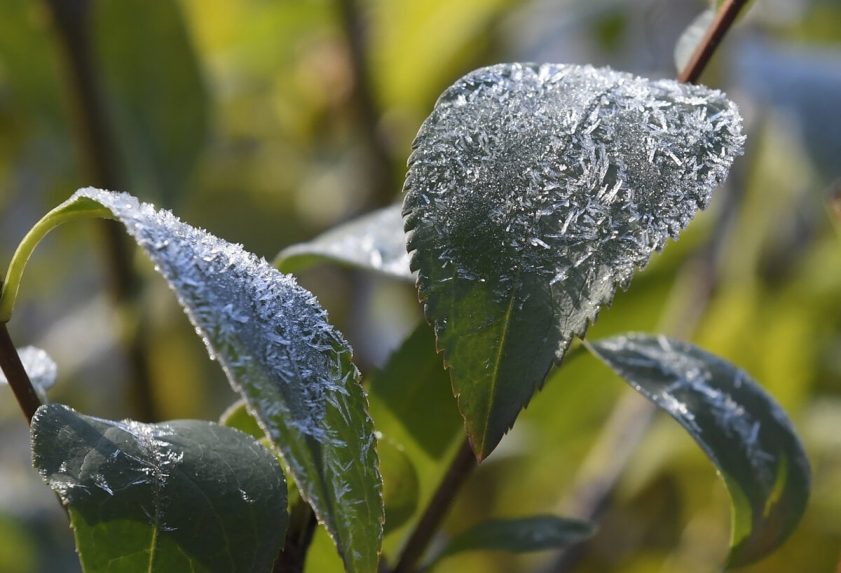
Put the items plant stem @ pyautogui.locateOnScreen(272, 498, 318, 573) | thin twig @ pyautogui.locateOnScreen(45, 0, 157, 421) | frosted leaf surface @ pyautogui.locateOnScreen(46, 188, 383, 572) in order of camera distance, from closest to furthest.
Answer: frosted leaf surface @ pyautogui.locateOnScreen(46, 188, 383, 572), plant stem @ pyautogui.locateOnScreen(272, 498, 318, 573), thin twig @ pyautogui.locateOnScreen(45, 0, 157, 421)

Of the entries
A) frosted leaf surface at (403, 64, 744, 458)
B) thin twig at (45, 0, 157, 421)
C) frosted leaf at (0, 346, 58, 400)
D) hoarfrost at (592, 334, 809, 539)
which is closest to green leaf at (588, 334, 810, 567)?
hoarfrost at (592, 334, 809, 539)

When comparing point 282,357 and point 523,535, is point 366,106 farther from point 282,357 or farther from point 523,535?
point 282,357

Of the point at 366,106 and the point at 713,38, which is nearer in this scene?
the point at 713,38

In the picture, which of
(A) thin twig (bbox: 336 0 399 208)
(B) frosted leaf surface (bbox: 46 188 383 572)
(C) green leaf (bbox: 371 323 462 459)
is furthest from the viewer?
(A) thin twig (bbox: 336 0 399 208)

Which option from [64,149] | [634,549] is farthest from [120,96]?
[634,549]

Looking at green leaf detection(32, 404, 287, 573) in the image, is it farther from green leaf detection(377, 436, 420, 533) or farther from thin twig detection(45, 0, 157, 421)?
→ thin twig detection(45, 0, 157, 421)

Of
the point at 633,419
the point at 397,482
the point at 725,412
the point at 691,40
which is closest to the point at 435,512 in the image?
the point at 397,482
